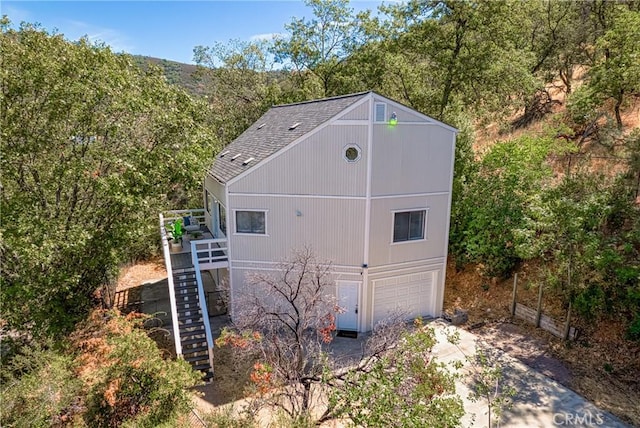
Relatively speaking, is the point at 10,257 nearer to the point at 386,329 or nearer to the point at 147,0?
the point at 147,0

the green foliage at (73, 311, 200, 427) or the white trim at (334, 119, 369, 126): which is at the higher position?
the white trim at (334, 119, 369, 126)

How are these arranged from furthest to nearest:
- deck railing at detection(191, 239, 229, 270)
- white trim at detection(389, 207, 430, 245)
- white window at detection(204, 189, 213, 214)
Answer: white window at detection(204, 189, 213, 214), deck railing at detection(191, 239, 229, 270), white trim at detection(389, 207, 430, 245)

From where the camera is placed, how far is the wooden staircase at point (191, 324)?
12164 mm

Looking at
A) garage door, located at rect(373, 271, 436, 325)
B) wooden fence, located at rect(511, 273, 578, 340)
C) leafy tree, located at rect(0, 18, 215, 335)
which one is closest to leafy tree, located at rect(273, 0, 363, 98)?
leafy tree, located at rect(0, 18, 215, 335)

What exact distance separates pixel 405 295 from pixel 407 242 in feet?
7.38

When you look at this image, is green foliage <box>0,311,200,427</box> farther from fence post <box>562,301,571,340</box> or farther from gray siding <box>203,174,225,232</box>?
fence post <box>562,301,571,340</box>

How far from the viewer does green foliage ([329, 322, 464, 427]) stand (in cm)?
633

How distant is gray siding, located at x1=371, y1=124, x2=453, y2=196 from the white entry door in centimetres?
362

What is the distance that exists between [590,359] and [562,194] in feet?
18.3

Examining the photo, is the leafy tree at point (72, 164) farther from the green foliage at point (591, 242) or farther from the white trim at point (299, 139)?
the green foliage at point (591, 242)

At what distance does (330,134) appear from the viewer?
13398 mm

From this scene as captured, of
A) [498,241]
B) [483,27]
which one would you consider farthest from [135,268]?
[483,27]

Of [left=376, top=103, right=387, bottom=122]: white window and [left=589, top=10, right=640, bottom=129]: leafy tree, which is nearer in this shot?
[left=376, top=103, right=387, bottom=122]: white window

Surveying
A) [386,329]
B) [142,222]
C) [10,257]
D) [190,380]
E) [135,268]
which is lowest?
[135,268]
